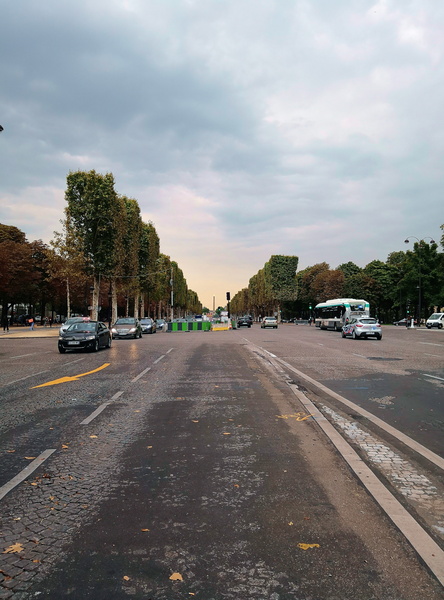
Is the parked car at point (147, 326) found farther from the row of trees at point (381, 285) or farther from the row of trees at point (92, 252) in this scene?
the row of trees at point (381, 285)

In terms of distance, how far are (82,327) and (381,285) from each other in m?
83.7

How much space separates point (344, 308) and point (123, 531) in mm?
48924

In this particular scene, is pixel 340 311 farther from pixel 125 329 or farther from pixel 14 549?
pixel 14 549

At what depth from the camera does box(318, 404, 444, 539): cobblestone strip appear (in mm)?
3848

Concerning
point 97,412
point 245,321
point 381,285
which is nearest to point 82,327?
point 97,412

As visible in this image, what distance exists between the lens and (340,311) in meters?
51.2

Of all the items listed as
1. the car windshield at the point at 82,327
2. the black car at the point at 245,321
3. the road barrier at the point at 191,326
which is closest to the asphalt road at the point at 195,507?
the car windshield at the point at 82,327

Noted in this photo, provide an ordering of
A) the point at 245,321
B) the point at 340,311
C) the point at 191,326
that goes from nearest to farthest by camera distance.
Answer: the point at 340,311 < the point at 191,326 < the point at 245,321

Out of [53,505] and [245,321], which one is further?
[245,321]

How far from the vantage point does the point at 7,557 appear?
316 centimetres

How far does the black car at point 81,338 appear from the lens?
21.0m

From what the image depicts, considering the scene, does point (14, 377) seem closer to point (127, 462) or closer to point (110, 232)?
point (127, 462)

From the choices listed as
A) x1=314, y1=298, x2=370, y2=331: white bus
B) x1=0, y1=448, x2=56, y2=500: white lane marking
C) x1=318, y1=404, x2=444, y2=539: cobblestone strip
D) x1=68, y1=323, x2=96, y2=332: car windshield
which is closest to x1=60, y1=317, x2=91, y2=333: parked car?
x1=68, y1=323, x2=96, y2=332: car windshield

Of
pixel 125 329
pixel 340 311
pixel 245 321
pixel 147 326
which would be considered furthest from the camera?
pixel 245 321
